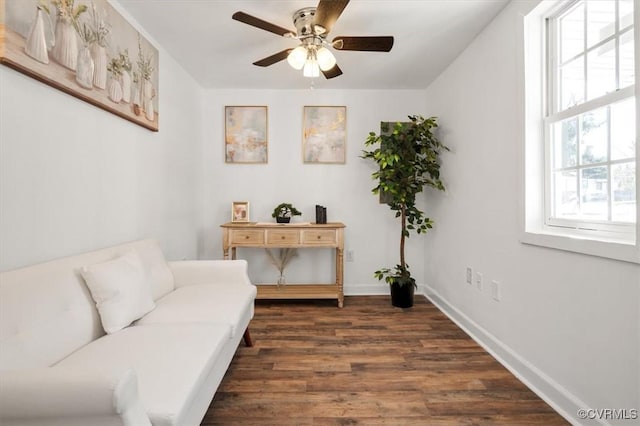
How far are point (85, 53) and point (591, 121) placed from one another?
2701 mm

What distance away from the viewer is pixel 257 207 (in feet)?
12.2

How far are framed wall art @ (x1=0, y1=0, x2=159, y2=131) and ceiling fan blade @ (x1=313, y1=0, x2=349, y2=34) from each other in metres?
1.28

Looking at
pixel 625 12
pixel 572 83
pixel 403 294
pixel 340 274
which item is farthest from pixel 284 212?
pixel 625 12

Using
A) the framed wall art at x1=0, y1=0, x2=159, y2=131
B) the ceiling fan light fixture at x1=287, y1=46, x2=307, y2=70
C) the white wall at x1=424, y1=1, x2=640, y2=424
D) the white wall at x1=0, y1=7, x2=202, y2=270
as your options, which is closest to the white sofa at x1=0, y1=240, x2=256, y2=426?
the white wall at x1=0, y1=7, x2=202, y2=270

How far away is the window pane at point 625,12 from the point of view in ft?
4.63

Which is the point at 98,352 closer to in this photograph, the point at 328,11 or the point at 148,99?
the point at 148,99

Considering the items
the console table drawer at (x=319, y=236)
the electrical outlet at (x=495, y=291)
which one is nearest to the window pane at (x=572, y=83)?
the electrical outlet at (x=495, y=291)

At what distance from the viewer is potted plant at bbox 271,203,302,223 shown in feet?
11.4

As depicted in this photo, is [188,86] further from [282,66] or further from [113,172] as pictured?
[113,172]

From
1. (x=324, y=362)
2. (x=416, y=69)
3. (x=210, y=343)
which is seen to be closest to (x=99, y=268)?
(x=210, y=343)

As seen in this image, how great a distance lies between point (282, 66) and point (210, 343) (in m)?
2.60

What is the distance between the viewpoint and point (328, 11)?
69.1 inches

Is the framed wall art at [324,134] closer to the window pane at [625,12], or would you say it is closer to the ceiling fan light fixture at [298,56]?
the ceiling fan light fixture at [298,56]

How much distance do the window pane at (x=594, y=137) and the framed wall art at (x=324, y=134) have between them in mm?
2348
